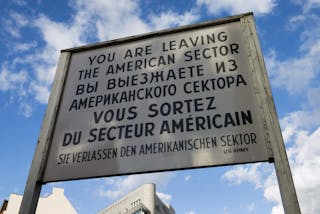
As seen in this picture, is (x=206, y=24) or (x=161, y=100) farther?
(x=206, y=24)

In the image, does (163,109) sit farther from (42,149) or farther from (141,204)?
(141,204)

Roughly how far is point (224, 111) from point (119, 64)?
4.08 feet

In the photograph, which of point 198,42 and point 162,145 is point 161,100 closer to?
point 162,145

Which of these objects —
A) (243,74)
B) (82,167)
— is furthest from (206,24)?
(82,167)

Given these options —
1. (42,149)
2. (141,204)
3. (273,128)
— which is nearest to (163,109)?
(273,128)

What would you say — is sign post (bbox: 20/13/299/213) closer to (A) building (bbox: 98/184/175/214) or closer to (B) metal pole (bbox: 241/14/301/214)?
(B) metal pole (bbox: 241/14/301/214)

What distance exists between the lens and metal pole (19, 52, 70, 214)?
235 cm

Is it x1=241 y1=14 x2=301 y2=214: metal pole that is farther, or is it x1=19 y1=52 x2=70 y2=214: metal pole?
x1=19 y1=52 x2=70 y2=214: metal pole

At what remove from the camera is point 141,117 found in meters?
2.59

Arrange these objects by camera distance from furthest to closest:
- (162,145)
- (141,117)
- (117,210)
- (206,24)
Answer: (117,210) → (206,24) → (141,117) → (162,145)

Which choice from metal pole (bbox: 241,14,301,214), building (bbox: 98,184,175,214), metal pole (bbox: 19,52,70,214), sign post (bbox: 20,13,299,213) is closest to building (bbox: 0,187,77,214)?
metal pole (bbox: 19,52,70,214)

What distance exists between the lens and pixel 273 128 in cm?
221

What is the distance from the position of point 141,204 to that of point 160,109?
A: 2683 inches

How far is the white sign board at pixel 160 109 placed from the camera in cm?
230
